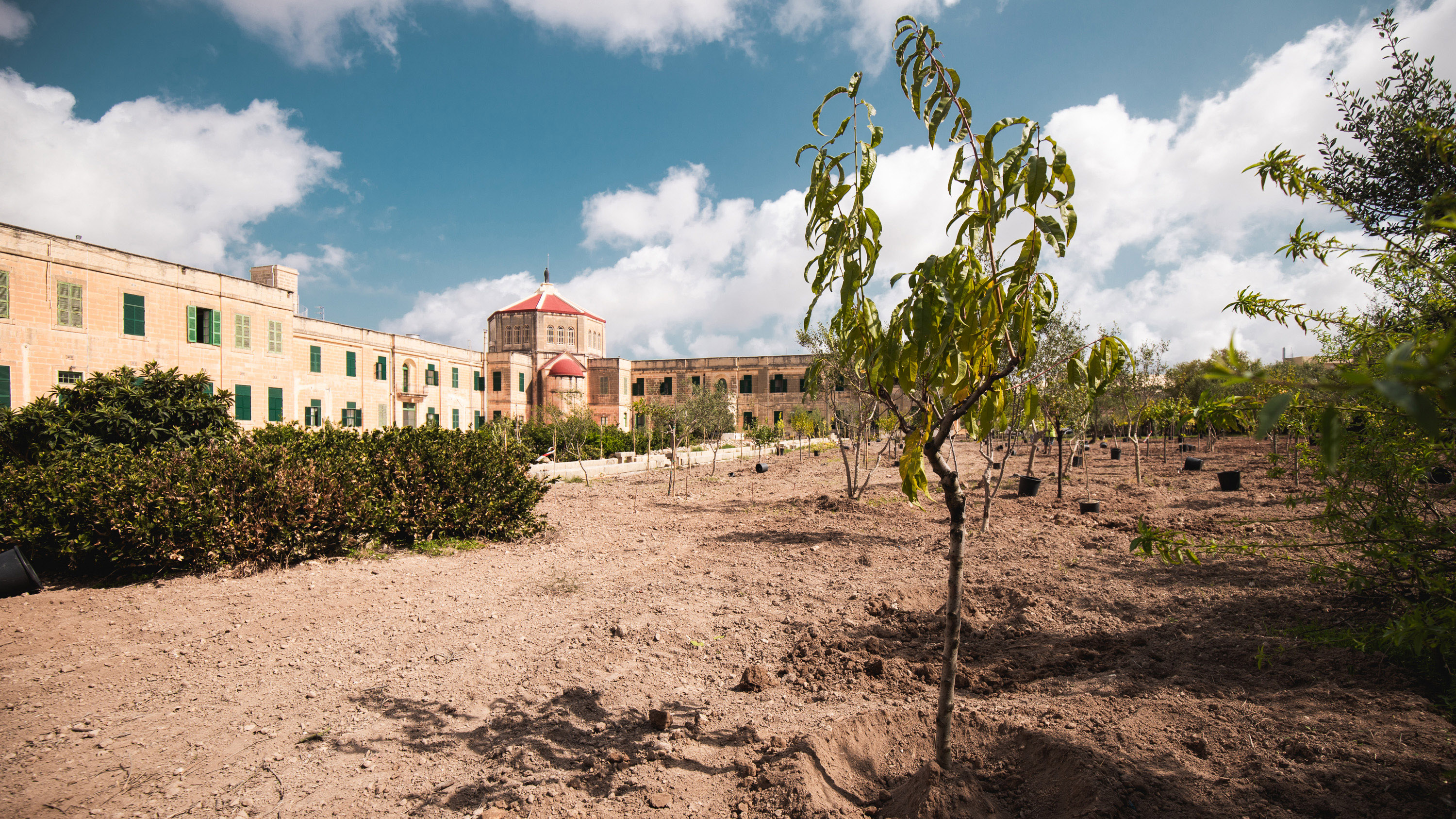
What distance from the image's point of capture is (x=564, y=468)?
1917 cm

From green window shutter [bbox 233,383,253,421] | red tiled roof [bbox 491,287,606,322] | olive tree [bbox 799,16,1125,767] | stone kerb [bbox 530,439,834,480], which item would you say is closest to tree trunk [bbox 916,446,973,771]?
olive tree [bbox 799,16,1125,767]

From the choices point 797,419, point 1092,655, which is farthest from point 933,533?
point 797,419

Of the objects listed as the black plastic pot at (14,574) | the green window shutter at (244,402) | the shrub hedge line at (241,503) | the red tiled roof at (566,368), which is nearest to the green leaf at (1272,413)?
the shrub hedge line at (241,503)

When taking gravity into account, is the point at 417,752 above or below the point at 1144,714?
below

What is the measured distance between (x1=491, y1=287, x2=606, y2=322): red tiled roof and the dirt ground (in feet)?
171

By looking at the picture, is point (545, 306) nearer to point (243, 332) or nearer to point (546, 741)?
point (243, 332)

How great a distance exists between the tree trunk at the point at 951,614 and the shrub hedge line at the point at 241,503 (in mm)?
6895

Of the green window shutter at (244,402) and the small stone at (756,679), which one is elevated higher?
the green window shutter at (244,402)

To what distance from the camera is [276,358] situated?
25266 millimetres

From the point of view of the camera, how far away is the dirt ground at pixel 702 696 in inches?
106

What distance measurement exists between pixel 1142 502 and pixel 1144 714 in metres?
9.49

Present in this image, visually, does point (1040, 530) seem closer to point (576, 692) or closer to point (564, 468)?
point (576, 692)

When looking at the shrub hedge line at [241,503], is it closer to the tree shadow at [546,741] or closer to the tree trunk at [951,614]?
the tree shadow at [546,741]

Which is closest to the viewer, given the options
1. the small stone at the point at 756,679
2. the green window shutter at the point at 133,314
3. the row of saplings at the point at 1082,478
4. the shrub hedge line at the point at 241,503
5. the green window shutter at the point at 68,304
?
the small stone at the point at 756,679
